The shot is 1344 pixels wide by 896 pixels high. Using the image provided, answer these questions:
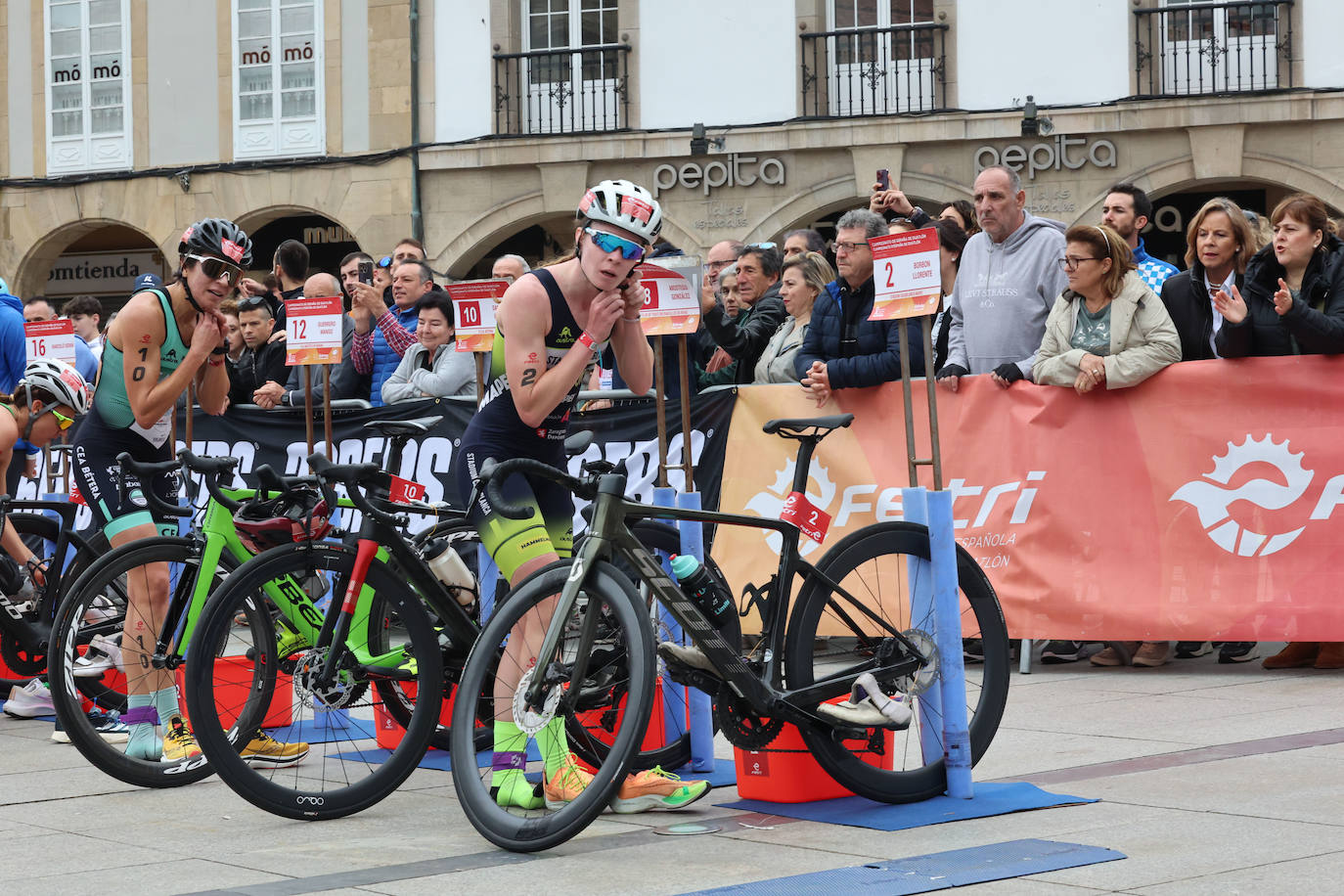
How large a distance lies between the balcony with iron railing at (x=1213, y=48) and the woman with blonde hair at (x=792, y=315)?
539 inches

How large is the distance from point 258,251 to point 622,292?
2298 cm

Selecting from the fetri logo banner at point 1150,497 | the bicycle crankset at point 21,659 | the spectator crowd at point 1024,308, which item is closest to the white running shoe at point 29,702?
the bicycle crankset at point 21,659

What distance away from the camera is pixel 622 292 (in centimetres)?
593

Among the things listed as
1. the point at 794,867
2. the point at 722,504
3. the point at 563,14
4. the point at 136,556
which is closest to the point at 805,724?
the point at 794,867

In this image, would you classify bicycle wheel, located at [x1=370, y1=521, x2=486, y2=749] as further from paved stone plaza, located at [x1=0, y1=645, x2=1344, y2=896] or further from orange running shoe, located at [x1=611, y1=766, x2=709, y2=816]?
orange running shoe, located at [x1=611, y1=766, x2=709, y2=816]

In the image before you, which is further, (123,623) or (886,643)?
(123,623)

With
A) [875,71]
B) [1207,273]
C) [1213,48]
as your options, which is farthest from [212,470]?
[1213,48]

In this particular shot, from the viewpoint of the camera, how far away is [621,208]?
5727mm

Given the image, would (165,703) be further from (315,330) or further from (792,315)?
(792,315)

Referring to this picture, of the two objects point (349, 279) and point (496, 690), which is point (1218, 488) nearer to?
point (496, 690)

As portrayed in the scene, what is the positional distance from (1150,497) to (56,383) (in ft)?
16.9

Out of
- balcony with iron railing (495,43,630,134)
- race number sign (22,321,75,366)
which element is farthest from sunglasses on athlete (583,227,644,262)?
balcony with iron railing (495,43,630,134)

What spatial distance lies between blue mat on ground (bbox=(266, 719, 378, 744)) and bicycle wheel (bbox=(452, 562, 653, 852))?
1323 mm

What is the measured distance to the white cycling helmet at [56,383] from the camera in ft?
27.0
